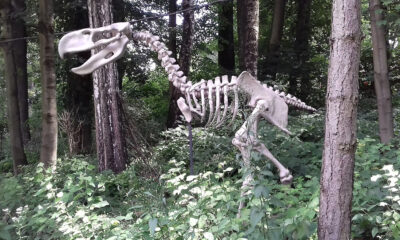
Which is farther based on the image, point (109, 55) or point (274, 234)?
point (109, 55)

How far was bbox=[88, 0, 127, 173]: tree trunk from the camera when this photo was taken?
824 cm

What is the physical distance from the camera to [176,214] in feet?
12.0

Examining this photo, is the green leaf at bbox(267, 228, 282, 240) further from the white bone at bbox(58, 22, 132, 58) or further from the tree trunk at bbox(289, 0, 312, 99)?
the tree trunk at bbox(289, 0, 312, 99)

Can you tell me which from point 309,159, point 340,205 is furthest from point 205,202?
point 309,159

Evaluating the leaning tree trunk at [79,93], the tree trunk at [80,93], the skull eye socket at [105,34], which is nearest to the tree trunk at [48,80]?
the skull eye socket at [105,34]

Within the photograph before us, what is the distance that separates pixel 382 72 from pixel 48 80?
5.96 meters

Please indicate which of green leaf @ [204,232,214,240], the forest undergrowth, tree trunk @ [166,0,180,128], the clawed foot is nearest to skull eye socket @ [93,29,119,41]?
the forest undergrowth

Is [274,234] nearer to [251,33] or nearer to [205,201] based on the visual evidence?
[205,201]

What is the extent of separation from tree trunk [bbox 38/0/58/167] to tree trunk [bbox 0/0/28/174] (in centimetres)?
175

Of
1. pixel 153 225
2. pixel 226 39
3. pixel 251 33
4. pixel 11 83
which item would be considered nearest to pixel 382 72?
pixel 251 33

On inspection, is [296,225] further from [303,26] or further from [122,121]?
[303,26]

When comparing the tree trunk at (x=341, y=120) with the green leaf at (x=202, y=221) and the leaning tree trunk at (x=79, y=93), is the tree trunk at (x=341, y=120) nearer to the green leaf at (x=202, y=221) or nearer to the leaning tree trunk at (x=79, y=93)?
the green leaf at (x=202, y=221)

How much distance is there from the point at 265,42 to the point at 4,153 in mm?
11263

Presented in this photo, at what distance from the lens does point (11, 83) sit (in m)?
9.61
